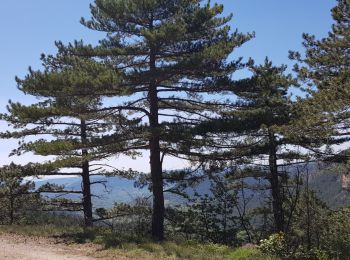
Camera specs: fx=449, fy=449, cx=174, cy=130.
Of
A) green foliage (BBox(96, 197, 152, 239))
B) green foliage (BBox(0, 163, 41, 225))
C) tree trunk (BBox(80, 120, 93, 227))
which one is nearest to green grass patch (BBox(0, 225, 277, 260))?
green foliage (BBox(0, 163, 41, 225))

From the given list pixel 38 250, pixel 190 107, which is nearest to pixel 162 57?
pixel 190 107

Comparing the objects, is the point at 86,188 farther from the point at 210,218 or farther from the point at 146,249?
the point at 146,249

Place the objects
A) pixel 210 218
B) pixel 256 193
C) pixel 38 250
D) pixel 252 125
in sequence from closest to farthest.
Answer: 1. pixel 38 250
2. pixel 252 125
3. pixel 210 218
4. pixel 256 193

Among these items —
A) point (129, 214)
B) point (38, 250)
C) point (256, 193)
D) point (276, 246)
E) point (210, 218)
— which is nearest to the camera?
point (276, 246)

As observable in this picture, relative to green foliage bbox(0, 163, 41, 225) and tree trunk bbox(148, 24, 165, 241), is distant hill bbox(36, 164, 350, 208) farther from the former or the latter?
tree trunk bbox(148, 24, 165, 241)

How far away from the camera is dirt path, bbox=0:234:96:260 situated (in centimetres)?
1172

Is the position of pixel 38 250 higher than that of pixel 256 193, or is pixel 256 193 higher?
pixel 256 193

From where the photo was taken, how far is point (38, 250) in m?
12.9

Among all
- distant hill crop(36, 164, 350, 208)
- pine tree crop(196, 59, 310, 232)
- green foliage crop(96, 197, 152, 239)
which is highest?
pine tree crop(196, 59, 310, 232)

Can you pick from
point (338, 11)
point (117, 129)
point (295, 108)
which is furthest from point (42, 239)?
point (338, 11)

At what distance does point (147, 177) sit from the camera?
783 inches

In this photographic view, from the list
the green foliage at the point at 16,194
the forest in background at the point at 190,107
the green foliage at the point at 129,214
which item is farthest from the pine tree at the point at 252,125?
the green foliage at the point at 16,194

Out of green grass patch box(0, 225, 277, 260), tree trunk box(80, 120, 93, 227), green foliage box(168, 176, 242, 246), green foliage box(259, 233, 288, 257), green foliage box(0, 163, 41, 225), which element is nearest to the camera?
green foliage box(259, 233, 288, 257)

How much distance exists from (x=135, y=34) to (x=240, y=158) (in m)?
6.52
